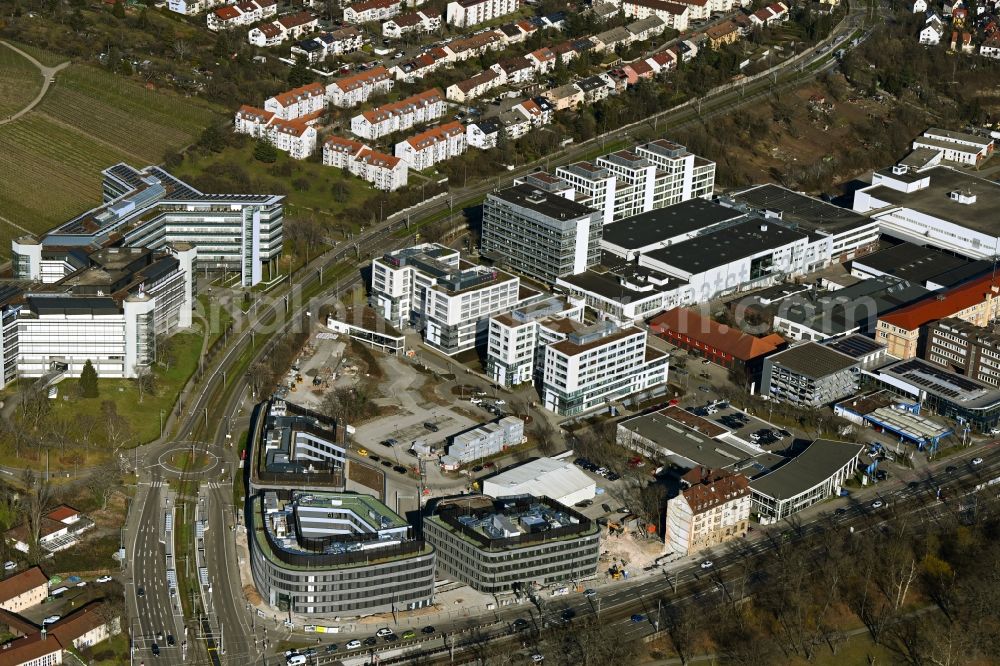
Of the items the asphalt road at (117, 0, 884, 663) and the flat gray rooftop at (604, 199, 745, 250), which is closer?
the asphalt road at (117, 0, 884, 663)

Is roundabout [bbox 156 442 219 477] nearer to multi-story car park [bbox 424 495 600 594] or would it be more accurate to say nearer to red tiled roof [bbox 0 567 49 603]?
red tiled roof [bbox 0 567 49 603]

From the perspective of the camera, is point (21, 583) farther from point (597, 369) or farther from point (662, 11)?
point (662, 11)

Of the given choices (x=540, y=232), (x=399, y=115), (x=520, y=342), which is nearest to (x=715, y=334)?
(x=520, y=342)

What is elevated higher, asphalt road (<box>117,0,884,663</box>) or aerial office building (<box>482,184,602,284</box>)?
aerial office building (<box>482,184,602,284</box>)

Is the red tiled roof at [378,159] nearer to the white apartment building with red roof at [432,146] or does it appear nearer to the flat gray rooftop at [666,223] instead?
the white apartment building with red roof at [432,146]

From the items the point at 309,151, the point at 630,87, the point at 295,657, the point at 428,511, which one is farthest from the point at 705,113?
the point at 295,657

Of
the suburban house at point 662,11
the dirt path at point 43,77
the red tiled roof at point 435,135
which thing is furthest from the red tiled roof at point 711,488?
the suburban house at point 662,11

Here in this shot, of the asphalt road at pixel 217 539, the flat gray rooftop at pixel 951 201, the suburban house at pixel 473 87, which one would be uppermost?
the suburban house at pixel 473 87

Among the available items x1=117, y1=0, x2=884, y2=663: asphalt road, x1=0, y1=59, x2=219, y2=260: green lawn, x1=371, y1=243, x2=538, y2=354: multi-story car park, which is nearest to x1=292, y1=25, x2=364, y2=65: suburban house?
x1=0, y1=59, x2=219, y2=260: green lawn
